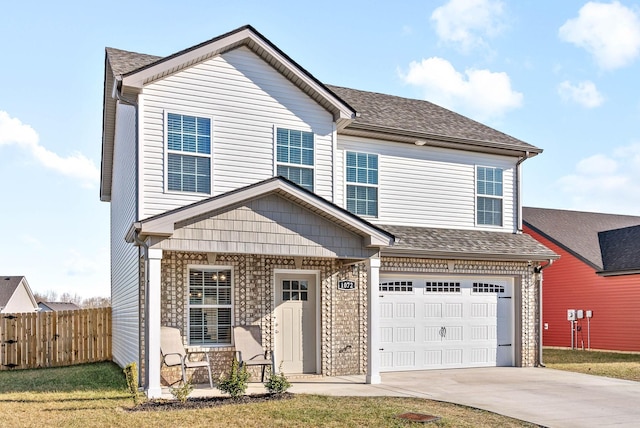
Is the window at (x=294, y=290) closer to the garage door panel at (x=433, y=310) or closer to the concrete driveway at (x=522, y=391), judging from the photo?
the concrete driveway at (x=522, y=391)

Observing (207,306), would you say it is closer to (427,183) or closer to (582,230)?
(427,183)

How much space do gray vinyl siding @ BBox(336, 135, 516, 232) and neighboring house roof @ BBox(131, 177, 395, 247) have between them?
2.40 meters

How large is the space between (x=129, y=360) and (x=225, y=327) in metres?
2.62

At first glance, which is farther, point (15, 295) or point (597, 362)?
point (15, 295)

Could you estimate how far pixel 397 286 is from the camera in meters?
14.5

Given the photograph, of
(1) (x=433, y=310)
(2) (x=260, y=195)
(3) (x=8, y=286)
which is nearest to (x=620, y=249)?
(1) (x=433, y=310)

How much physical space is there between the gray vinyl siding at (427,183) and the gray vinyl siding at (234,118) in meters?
1.24

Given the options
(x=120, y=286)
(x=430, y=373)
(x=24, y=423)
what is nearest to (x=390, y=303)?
(x=430, y=373)

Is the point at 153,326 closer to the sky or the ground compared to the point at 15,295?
closer to the sky

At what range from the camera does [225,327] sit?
40.0 feet

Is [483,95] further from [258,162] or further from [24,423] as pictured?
[24,423]

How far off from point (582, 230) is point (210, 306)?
18120 mm

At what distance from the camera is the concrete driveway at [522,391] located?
29.7 feet

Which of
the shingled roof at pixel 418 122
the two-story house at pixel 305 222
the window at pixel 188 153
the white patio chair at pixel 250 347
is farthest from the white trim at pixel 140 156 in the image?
the shingled roof at pixel 418 122
